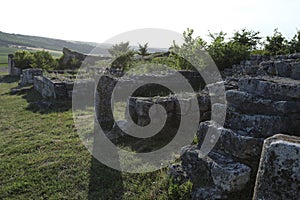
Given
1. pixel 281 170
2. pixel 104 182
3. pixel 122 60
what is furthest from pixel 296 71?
pixel 122 60

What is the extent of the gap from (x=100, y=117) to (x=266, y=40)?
12023 millimetres

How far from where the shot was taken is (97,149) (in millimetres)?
6883

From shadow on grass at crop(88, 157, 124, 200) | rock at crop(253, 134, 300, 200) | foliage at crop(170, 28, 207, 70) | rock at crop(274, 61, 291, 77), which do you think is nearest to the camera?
rock at crop(253, 134, 300, 200)

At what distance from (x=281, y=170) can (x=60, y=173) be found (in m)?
4.75

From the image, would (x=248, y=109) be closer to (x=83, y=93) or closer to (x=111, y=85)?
(x=111, y=85)

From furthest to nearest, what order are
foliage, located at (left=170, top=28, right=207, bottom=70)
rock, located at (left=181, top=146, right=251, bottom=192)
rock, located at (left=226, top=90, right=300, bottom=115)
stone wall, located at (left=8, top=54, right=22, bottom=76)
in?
stone wall, located at (left=8, top=54, right=22, bottom=76) < foliage, located at (left=170, top=28, right=207, bottom=70) < rock, located at (left=226, top=90, right=300, bottom=115) < rock, located at (left=181, top=146, right=251, bottom=192)

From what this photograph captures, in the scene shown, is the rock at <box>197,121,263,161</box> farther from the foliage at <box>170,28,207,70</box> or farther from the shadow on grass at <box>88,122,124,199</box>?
the foliage at <box>170,28,207,70</box>

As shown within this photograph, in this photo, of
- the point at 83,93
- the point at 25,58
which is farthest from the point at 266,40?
the point at 25,58

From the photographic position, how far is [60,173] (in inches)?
231

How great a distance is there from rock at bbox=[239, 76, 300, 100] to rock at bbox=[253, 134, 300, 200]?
1.82 m

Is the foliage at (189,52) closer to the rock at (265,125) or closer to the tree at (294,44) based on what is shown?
the tree at (294,44)

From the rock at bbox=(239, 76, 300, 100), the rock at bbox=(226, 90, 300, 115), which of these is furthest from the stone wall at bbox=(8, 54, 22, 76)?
the rock at bbox=(239, 76, 300, 100)

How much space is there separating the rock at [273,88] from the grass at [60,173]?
84.4 inches

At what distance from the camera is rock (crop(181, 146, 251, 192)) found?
3877 mm
